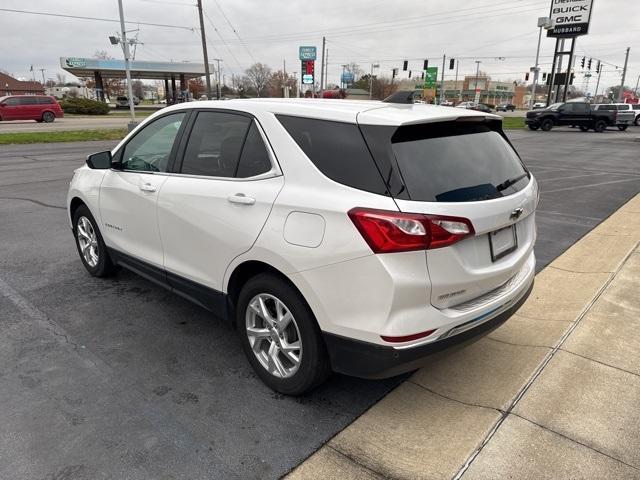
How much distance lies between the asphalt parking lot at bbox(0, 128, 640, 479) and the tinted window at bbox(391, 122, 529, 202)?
4.46 ft

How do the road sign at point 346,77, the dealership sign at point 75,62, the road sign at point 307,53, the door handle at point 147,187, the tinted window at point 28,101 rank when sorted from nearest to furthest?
1. the door handle at point 147,187
2. the tinted window at point 28,101
3. the dealership sign at point 75,62
4. the road sign at point 307,53
5. the road sign at point 346,77

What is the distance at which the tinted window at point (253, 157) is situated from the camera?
2892 millimetres

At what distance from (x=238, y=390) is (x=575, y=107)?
119 ft

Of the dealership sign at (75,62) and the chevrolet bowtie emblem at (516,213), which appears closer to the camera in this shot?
the chevrolet bowtie emblem at (516,213)

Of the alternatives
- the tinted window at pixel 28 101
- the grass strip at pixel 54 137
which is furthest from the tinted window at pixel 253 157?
the tinted window at pixel 28 101

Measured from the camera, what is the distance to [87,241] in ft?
15.8

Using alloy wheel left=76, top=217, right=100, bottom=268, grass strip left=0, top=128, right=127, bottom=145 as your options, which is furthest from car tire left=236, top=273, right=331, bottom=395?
grass strip left=0, top=128, right=127, bottom=145

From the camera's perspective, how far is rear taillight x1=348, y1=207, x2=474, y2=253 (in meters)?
2.28

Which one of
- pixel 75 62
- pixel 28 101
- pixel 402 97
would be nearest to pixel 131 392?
pixel 402 97

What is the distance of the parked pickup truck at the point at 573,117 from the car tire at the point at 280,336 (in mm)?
35544

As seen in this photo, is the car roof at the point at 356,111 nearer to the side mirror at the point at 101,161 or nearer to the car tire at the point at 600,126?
the side mirror at the point at 101,161

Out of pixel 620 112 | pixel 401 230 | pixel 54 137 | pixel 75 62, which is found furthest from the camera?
pixel 75 62

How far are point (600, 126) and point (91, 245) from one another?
36.2 m

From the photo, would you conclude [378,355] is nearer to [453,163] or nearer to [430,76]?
[453,163]
